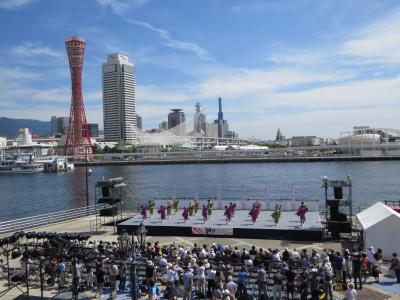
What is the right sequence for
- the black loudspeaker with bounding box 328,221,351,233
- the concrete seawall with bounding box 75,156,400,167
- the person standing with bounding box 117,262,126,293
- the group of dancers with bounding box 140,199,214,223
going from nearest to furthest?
the person standing with bounding box 117,262,126,293 < the black loudspeaker with bounding box 328,221,351,233 < the group of dancers with bounding box 140,199,214,223 < the concrete seawall with bounding box 75,156,400,167

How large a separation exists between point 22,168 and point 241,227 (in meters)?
111

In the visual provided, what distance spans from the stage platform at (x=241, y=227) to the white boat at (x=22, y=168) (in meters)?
104

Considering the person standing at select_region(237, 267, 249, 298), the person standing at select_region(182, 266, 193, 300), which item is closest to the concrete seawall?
the person standing at select_region(237, 267, 249, 298)

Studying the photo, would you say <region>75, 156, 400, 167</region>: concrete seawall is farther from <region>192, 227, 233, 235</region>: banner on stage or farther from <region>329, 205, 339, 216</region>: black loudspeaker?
<region>192, 227, 233, 235</region>: banner on stage

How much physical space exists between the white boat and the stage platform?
103590mm

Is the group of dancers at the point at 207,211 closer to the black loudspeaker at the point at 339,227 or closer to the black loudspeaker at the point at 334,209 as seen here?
the black loudspeaker at the point at 334,209

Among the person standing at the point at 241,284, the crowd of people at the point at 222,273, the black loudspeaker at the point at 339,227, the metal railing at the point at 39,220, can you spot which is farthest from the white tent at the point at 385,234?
the metal railing at the point at 39,220

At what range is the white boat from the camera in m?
119

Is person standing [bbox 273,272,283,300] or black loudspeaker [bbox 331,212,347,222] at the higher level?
black loudspeaker [bbox 331,212,347,222]

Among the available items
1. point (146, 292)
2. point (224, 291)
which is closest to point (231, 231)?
point (146, 292)

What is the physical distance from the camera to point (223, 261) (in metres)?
13.5

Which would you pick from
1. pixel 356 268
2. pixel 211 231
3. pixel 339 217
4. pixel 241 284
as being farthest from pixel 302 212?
pixel 241 284

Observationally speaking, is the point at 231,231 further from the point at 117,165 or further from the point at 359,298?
the point at 117,165

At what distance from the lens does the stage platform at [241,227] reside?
798 inches
